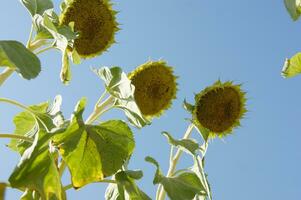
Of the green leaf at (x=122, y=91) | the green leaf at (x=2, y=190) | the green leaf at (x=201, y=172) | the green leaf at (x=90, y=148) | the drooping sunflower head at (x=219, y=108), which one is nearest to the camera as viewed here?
the green leaf at (x=2, y=190)

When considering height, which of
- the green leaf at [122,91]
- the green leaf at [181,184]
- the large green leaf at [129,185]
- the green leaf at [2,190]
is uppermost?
the green leaf at [2,190]

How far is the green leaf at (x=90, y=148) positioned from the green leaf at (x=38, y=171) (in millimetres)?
95

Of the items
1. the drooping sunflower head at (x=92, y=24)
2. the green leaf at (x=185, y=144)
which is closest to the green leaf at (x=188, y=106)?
the green leaf at (x=185, y=144)

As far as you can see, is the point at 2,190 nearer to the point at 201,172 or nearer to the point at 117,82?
the point at 117,82

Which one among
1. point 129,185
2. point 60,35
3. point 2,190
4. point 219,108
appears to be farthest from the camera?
point 219,108

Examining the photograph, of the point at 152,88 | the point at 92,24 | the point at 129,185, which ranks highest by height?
the point at 92,24

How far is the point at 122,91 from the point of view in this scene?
6.80ft

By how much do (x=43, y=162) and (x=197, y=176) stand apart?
98 cm

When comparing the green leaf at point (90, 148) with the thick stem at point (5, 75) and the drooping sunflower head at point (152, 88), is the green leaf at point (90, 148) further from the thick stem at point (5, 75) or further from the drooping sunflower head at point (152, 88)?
the drooping sunflower head at point (152, 88)

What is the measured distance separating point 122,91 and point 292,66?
92cm

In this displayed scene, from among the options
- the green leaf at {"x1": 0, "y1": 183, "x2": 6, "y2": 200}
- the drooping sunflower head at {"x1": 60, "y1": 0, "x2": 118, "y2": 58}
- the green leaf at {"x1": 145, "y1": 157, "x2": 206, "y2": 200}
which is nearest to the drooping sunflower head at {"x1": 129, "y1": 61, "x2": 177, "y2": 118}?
the drooping sunflower head at {"x1": 60, "y1": 0, "x2": 118, "y2": 58}

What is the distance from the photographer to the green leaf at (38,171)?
1556mm

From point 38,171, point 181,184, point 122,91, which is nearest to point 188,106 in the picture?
point 181,184

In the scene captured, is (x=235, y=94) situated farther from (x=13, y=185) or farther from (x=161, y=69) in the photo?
(x=13, y=185)
